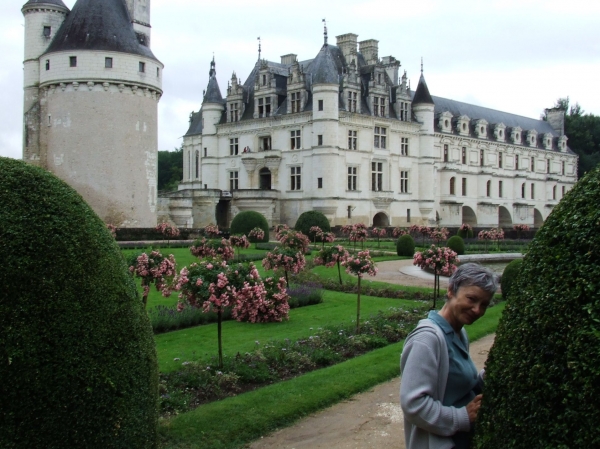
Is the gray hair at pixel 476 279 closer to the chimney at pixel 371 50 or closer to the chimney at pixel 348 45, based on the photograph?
the chimney at pixel 348 45

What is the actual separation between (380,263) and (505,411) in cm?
2117

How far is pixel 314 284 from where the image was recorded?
17.7 meters

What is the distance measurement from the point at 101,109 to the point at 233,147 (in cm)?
1406

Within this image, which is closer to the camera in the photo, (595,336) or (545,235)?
(595,336)

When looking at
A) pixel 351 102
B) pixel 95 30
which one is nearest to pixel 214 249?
pixel 95 30

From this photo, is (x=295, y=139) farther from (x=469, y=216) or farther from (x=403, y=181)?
(x=469, y=216)

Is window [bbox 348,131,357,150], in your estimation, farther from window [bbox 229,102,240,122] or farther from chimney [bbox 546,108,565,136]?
chimney [bbox 546,108,565,136]

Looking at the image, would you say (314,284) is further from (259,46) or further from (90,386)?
(259,46)

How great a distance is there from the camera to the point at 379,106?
140 ft

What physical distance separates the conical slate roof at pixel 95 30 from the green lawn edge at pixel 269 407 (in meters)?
26.5

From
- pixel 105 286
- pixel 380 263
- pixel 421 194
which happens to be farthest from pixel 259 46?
pixel 105 286

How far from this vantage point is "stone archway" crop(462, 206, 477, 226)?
53.3 metres

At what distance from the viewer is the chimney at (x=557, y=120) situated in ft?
214

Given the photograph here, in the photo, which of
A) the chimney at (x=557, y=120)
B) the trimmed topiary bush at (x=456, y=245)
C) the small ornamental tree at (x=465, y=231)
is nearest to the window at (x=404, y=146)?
the small ornamental tree at (x=465, y=231)
